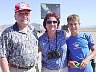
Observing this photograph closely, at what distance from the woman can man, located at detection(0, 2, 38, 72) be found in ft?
0.72

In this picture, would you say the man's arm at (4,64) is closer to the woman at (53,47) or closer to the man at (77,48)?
the woman at (53,47)

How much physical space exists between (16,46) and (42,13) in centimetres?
279

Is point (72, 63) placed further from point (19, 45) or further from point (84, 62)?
point (19, 45)

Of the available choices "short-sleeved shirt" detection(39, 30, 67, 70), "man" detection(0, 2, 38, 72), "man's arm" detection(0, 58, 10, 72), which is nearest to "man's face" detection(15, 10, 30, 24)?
"man" detection(0, 2, 38, 72)

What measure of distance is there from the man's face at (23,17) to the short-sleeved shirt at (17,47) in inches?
5.4

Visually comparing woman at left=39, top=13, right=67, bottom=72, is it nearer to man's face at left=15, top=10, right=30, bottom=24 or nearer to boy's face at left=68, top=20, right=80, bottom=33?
boy's face at left=68, top=20, right=80, bottom=33

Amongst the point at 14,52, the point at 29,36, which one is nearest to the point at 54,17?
the point at 29,36

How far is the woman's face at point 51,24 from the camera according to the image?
5.15m

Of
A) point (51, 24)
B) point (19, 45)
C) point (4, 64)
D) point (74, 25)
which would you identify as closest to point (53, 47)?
point (51, 24)

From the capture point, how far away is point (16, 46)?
4.85 meters

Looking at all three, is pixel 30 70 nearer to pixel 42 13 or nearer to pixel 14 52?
pixel 14 52

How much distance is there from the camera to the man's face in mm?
4922

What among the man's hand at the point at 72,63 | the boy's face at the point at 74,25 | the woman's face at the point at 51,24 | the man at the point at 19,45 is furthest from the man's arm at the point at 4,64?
the boy's face at the point at 74,25

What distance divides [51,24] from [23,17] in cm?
49
